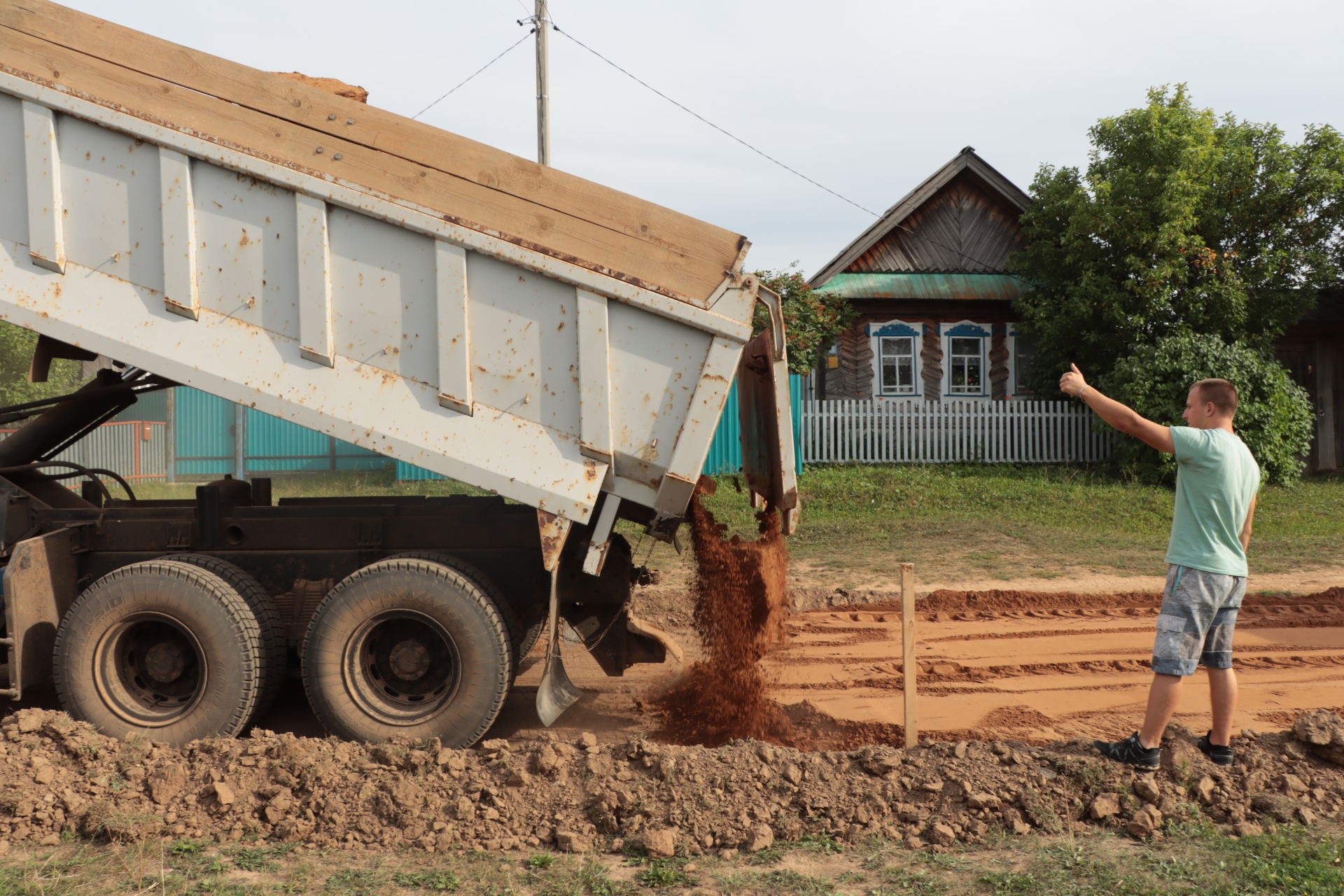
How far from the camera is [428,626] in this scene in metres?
5.01

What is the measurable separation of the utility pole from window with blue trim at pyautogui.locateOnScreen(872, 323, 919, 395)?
908cm

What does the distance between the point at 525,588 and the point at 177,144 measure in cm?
275

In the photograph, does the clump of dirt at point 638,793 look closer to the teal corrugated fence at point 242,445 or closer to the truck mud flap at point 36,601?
the truck mud flap at point 36,601

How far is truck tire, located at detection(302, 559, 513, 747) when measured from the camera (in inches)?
193

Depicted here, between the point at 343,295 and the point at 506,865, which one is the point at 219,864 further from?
the point at 343,295

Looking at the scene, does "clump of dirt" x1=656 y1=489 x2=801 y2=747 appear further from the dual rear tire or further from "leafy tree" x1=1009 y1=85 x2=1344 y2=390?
"leafy tree" x1=1009 y1=85 x2=1344 y2=390

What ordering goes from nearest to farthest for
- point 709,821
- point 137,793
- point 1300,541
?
point 709,821
point 137,793
point 1300,541

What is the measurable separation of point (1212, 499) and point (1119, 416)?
2.09 ft

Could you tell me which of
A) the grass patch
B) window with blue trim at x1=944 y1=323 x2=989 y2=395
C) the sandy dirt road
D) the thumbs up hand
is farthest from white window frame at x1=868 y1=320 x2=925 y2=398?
the grass patch

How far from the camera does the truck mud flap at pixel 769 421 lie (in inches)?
200

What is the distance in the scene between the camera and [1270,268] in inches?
723

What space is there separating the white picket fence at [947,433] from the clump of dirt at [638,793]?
13.9 m

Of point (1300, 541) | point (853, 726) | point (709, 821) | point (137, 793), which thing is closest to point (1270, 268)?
point (1300, 541)

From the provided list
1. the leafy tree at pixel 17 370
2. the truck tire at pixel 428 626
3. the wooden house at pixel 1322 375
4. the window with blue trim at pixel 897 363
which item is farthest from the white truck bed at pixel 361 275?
the leafy tree at pixel 17 370
